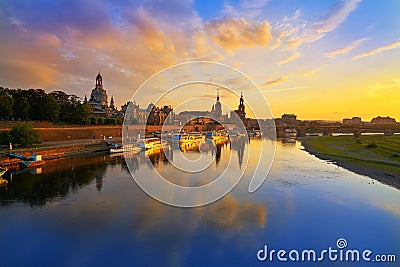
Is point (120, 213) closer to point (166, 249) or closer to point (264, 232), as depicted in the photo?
point (166, 249)

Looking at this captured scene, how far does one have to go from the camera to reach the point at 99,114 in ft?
201

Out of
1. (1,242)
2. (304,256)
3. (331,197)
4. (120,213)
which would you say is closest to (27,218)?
(1,242)

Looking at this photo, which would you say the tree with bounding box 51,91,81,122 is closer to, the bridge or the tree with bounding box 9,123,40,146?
the tree with bounding box 9,123,40,146

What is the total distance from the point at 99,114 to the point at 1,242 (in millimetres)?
57033

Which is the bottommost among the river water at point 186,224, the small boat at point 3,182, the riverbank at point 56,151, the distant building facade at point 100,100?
the river water at point 186,224

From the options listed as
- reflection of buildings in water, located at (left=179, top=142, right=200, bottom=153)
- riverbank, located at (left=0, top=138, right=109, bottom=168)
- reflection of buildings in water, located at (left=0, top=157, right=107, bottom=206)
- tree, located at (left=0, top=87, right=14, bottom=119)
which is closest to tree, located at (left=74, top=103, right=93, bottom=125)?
tree, located at (left=0, top=87, right=14, bottom=119)

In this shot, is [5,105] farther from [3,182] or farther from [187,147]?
[187,147]

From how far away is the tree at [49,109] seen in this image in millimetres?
32125

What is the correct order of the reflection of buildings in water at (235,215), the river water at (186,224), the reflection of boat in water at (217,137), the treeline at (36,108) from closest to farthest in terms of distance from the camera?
the river water at (186,224) < the reflection of buildings in water at (235,215) < the treeline at (36,108) < the reflection of boat in water at (217,137)
